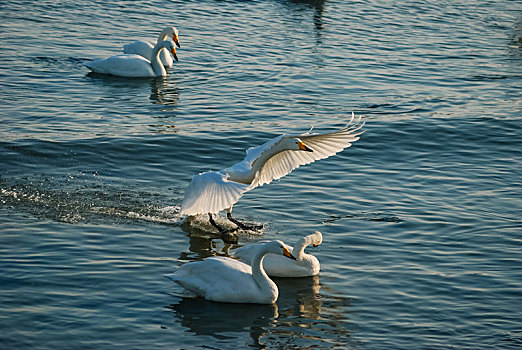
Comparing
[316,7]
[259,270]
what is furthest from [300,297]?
[316,7]

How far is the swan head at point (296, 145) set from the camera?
11.3 metres

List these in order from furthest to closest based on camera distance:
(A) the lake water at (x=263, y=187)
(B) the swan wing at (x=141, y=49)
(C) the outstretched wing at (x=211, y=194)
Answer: (B) the swan wing at (x=141, y=49) < (C) the outstretched wing at (x=211, y=194) < (A) the lake water at (x=263, y=187)

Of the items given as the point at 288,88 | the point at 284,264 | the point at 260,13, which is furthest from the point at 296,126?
the point at 260,13

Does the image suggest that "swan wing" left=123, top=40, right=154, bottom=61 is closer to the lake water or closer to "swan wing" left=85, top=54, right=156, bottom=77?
the lake water

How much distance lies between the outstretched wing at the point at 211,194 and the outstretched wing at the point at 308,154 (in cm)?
98

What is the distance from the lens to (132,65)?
65.2 ft

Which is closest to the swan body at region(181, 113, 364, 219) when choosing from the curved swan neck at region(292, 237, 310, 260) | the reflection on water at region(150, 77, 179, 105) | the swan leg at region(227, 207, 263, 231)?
the swan leg at region(227, 207, 263, 231)

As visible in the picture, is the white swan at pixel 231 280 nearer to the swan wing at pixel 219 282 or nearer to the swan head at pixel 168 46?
the swan wing at pixel 219 282

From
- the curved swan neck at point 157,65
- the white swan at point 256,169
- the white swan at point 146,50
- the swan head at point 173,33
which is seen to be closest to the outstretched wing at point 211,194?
the white swan at point 256,169

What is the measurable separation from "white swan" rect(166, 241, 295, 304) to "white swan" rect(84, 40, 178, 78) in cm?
1068

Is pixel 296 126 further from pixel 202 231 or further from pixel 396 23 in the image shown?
pixel 396 23

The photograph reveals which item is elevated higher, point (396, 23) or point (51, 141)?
point (396, 23)

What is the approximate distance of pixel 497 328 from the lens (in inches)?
364

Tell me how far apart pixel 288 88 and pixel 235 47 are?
3708 millimetres
